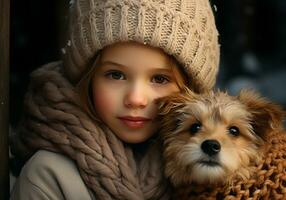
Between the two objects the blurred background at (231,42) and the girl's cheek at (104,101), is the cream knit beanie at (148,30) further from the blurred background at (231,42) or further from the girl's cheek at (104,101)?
the blurred background at (231,42)

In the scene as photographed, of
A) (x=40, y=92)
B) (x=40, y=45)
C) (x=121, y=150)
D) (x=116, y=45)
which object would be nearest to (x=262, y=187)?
(x=121, y=150)

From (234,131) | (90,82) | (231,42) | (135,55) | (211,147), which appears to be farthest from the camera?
(231,42)

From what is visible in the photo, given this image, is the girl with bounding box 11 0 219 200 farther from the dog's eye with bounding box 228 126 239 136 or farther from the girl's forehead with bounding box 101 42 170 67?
the dog's eye with bounding box 228 126 239 136

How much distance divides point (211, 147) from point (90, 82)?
63 centimetres

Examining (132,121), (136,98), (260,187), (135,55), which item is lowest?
(260,187)

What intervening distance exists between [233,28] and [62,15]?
236 cm

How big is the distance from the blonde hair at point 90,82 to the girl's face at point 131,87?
0.05 ft

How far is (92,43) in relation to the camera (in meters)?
2.70

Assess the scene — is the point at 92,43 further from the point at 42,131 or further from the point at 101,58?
the point at 42,131

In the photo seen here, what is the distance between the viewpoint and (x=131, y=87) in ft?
8.73

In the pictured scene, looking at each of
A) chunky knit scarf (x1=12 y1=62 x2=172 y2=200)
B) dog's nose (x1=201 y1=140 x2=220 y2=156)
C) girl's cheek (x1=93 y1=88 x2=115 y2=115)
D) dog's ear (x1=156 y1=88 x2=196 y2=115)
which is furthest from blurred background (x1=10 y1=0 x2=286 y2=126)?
dog's nose (x1=201 y1=140 x2=220 y2=156)

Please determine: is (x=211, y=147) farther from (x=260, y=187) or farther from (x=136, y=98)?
(x=136, y=98)

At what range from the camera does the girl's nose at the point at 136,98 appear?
2.63m

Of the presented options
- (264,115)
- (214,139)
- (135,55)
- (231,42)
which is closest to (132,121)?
(135,55)
